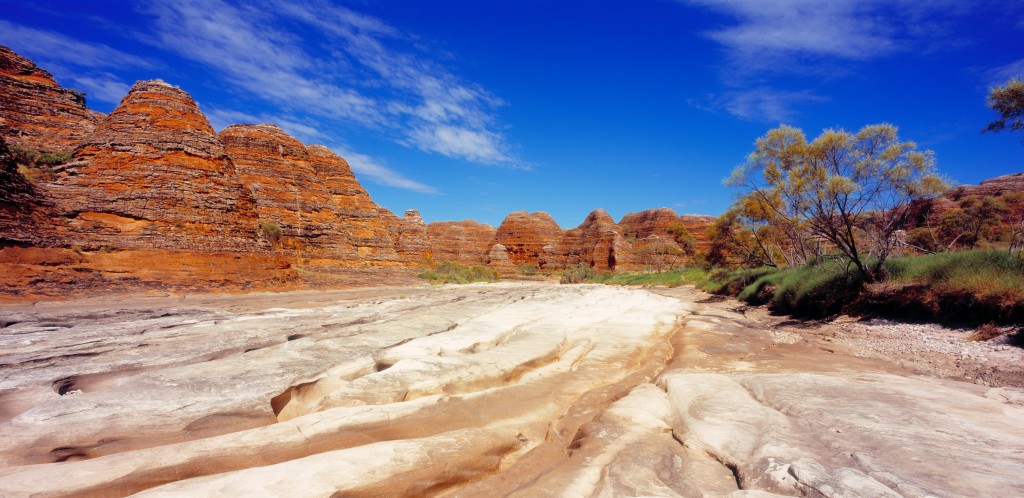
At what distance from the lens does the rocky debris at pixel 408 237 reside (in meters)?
41.3

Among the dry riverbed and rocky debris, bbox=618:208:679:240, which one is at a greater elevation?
rocky debris, bbox=618:208:679:240

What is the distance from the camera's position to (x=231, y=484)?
2314 mm

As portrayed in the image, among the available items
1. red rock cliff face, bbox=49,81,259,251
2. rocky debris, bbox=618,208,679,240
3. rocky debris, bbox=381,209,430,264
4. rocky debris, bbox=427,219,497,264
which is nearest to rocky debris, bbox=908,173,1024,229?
rocky debris, bbox=381,209,430,264

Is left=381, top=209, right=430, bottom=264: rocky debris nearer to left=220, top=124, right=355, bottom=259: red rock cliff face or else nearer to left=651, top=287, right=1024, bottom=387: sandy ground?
left=220, top=124, right=355, bottom=259: red rock cliff face

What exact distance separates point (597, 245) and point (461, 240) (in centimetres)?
3163

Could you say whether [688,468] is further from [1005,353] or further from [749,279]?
[749,279]

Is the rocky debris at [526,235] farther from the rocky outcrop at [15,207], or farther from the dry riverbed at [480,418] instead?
the dry riverbed at [480,418]

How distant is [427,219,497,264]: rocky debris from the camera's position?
88.1 m

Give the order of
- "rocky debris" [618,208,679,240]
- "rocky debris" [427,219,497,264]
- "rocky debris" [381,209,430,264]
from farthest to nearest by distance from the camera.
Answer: "rocky debris" [427,219,497,264]
"rocky debris" [618,208,679,240]
"rocky debris" [381,209,430,264]

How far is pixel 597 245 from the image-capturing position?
241 ft

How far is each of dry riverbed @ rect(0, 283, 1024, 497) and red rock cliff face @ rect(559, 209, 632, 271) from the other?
6221 centimetres

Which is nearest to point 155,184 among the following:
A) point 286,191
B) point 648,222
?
point 286,191

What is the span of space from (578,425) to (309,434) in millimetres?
2339

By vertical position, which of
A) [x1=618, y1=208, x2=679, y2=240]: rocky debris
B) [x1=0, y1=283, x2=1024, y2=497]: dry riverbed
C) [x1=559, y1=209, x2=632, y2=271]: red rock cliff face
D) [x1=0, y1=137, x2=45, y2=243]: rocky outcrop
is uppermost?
[x1=618, y1=208, x2=679, y2=240]: rocky debris
